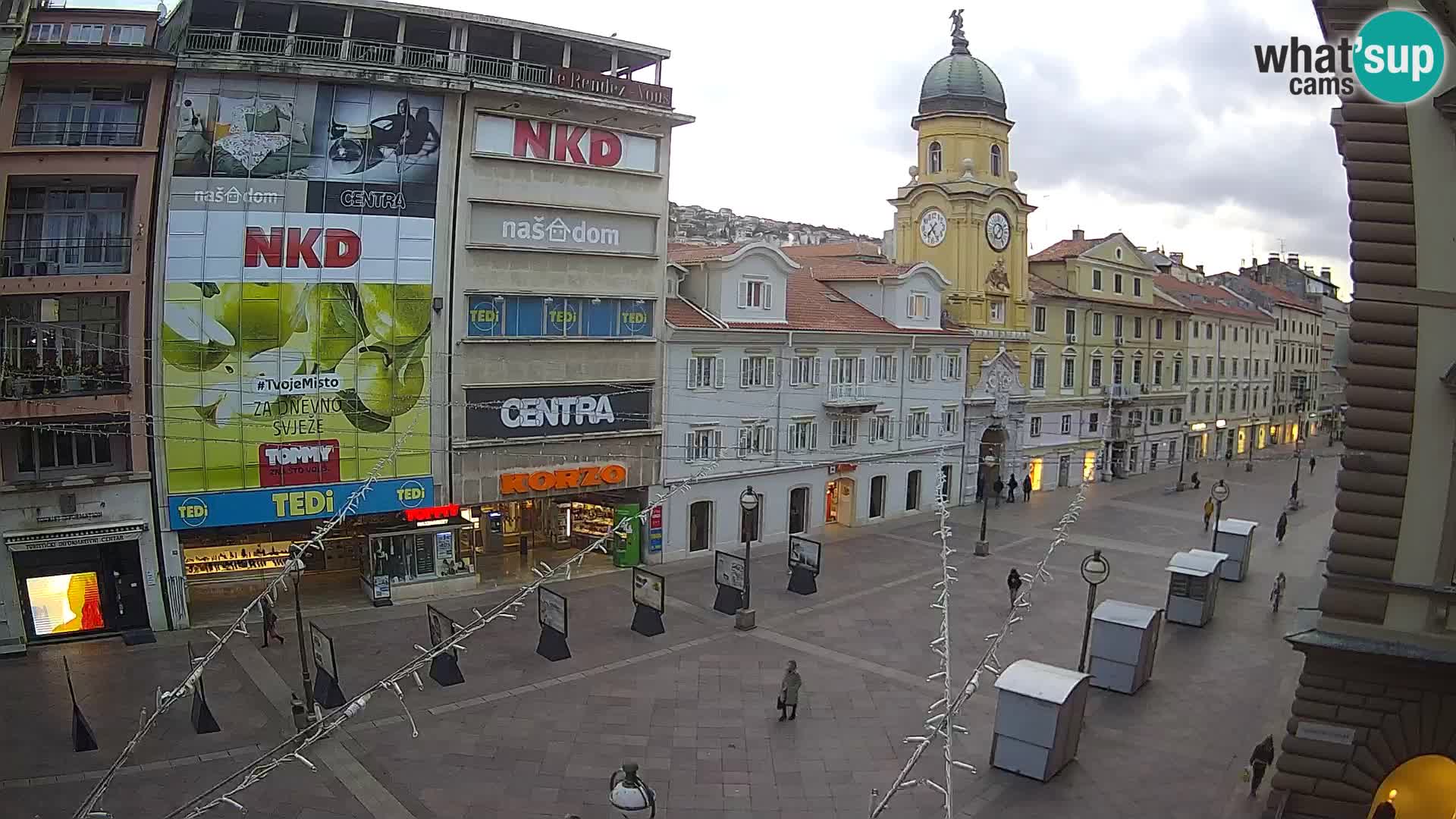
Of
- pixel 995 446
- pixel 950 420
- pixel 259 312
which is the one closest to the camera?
pixel 259 312

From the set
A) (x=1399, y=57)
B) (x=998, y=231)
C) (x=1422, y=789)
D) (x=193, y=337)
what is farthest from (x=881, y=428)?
(x=1399, y=57)

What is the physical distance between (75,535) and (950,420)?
34.7 m

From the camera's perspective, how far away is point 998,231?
47719mm

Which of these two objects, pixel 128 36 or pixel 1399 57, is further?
pixel 128 36

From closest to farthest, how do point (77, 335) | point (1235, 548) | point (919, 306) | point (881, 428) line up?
point (77, 335)
point (1235, 548)
point (881, 428)
point (919, 306)

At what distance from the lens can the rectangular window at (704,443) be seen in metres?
34.6

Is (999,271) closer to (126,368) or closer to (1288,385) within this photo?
(126,368)

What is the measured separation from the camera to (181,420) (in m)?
25.5

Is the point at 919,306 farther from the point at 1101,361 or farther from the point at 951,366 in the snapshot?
the point at 1101,361

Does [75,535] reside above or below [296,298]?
below

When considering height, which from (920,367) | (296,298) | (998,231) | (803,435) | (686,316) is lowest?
(803,435)

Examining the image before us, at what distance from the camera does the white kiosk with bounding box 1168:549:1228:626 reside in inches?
1072

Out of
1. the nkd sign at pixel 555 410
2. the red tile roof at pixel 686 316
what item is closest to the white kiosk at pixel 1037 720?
the nkd sign at pixel 555 410

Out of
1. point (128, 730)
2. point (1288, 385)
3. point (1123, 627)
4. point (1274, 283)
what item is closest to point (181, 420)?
point (128, 730)
